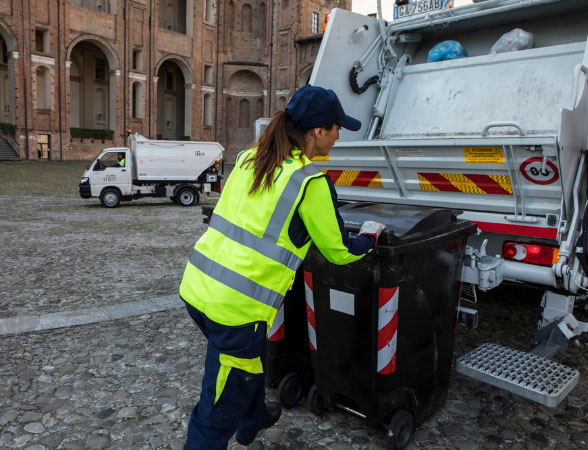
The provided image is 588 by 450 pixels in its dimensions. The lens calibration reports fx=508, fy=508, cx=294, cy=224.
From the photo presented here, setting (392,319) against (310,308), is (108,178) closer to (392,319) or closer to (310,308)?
(310,308)

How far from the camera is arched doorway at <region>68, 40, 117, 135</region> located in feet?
117

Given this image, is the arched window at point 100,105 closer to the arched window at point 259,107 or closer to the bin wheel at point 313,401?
the arched window at point 259,107

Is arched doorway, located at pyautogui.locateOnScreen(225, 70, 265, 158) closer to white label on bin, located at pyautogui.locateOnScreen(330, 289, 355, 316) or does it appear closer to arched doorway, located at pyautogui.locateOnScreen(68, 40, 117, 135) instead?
arched doorway, located at pyautogui.locateOnScreen(68, 40, 117, 135)

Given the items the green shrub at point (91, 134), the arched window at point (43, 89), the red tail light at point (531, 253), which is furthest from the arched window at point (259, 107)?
the red tail light at point (531, 253)

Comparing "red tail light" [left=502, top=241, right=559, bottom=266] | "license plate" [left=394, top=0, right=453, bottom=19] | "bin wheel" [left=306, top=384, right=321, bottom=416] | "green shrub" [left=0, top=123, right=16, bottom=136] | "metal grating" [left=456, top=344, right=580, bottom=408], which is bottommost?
"bin wheel" [left=306, top=384, right=321, bottom=416]

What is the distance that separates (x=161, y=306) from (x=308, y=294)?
2441mm

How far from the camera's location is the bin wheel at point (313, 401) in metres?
2.74

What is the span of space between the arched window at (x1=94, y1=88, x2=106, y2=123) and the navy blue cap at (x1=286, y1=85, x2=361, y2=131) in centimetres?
3850

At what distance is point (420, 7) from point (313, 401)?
154 inches

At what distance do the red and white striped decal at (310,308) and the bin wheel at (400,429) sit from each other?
1.75 feet

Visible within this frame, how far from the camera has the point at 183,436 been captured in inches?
102

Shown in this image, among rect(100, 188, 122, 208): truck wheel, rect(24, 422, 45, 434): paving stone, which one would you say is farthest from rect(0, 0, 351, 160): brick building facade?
rect(24, 422, 45, 434): paving stone

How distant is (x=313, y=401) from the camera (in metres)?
2.75

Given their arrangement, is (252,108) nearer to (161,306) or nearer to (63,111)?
(63,111)
